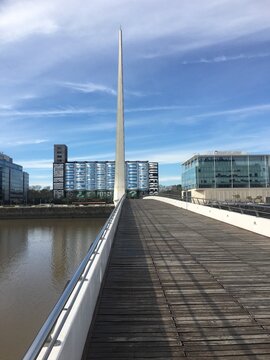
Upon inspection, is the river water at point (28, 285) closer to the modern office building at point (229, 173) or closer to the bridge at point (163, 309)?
the bridge at point (163, 309)

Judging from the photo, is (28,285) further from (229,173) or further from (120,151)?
(229,173)

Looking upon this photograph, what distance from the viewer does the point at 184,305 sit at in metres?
→ 5.70

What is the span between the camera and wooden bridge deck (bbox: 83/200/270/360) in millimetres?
4242

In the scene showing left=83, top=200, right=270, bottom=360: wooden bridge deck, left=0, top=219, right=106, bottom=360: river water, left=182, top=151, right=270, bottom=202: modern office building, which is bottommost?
left=0, top=219, right=106, bottom=360: river water

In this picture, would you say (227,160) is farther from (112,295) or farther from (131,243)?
(112,295)

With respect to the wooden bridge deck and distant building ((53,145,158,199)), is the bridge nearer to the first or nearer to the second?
the wooden bridge deck

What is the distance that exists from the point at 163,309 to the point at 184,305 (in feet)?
1.24

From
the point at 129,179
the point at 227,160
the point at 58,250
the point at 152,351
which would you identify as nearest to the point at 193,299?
the point at 152,351

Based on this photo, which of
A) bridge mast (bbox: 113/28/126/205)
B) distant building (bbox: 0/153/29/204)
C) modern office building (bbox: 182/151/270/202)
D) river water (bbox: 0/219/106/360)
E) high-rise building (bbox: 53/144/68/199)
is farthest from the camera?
high-rise building (bbox: 53/144/68/199)

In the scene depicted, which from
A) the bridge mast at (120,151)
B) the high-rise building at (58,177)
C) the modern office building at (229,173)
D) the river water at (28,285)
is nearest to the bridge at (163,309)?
the river water at (28,285)

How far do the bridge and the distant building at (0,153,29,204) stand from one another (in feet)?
414

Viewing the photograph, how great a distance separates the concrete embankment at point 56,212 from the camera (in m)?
70.8

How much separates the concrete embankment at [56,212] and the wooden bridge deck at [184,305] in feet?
198

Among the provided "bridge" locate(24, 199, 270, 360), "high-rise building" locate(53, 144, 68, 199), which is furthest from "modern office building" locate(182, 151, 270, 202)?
"high-rise building" locate(53, 144, 68, 199)
